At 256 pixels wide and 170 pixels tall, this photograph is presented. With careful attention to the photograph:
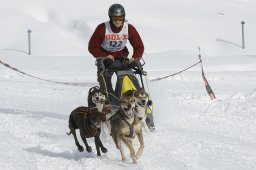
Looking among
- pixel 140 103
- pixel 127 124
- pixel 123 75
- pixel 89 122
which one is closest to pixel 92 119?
pixel 89 122

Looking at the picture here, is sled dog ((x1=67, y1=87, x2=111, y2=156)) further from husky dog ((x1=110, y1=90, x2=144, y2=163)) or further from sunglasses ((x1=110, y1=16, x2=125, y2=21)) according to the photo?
sunglasses ((x1=110, y1=16, x2=125, y2=21))

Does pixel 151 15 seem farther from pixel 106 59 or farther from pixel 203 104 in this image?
pixel 106 59

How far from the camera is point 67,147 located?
7.29m

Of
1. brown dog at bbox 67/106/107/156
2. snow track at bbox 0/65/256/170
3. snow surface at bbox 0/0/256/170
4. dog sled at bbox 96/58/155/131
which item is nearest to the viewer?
brown dog at bbox 67/106/107/156

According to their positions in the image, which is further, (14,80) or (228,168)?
(14,80)

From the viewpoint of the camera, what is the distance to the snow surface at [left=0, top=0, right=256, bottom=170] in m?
6.83

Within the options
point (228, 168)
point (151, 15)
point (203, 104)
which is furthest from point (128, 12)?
point (228, 168)

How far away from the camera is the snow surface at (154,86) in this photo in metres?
6.83

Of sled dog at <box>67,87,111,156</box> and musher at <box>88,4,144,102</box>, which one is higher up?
musher at <box>88,4,144,102</box>

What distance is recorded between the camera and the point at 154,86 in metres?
12.9

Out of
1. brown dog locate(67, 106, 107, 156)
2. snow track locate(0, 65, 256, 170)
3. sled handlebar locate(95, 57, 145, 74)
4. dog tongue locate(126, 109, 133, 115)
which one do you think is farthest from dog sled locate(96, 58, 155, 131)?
dog tongue locate(126, 109, 133, 115)

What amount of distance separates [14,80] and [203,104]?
18.8 feet

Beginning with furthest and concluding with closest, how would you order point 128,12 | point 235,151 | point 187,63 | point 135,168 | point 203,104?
point 128,12
point 187,63
point 203,104
point 235,151
point 135,168

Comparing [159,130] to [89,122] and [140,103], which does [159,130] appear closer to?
[140,103]
